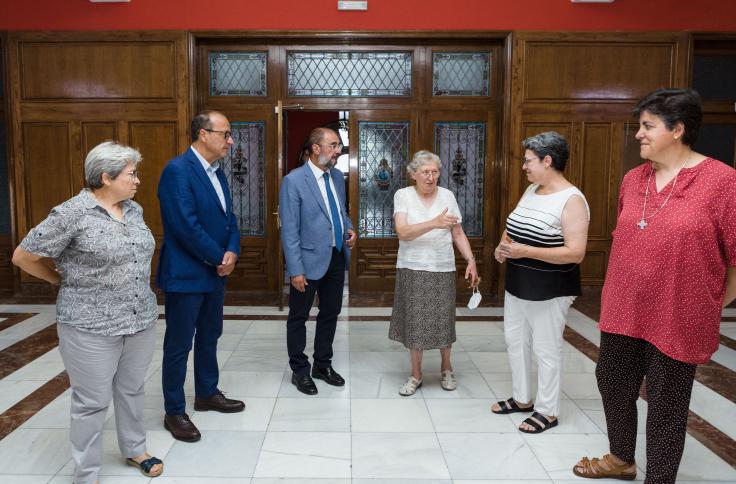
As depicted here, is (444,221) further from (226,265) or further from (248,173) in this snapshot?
(248,173)

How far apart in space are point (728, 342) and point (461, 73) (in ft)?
12.1

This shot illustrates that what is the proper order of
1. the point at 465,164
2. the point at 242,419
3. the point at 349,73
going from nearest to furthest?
the point at 242,419 < the point at 349,73 < the point at 465,164

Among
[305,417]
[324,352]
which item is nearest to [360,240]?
[324,352]

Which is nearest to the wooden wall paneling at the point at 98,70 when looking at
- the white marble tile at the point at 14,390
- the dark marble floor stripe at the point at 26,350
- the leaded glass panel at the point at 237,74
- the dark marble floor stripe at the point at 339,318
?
the leaded glass panel at the point at 237,74

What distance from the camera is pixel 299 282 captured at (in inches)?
131

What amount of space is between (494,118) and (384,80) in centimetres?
128

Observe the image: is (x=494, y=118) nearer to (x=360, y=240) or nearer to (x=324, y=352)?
(x=360, y=240)

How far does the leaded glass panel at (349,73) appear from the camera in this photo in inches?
248

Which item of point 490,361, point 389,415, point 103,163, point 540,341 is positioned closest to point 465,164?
point 490,361

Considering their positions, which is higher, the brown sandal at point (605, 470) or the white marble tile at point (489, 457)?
the brown sandal at point (605, 470)

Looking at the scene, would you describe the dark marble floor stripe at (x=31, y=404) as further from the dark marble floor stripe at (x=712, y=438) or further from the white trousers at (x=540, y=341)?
the dark marble floor stripe at (x=712, y=438)

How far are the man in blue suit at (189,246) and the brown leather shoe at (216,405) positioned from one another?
294 millimetres

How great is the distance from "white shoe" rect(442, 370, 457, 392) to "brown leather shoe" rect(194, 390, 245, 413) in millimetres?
1213

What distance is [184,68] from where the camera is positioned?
19.7 ft
